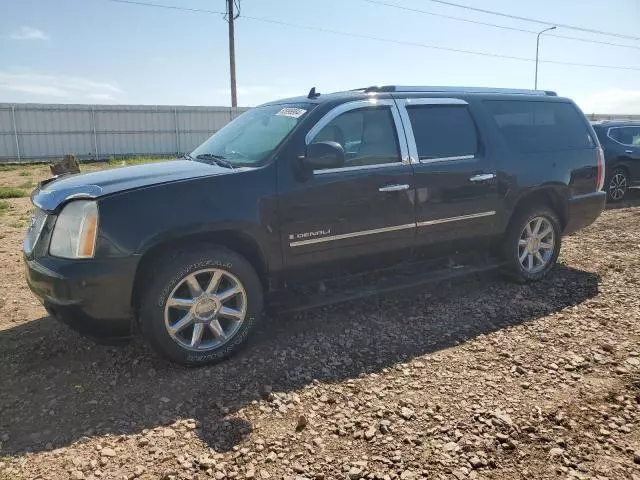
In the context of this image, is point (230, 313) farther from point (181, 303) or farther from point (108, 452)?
point (108, 452)

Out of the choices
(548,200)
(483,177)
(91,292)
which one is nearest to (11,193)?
(91,292)

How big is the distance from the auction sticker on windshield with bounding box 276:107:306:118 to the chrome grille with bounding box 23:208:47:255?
198 cm

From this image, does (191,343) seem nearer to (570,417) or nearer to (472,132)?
(570,417)

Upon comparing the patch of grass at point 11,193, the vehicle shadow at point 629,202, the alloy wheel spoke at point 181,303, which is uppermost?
the patch of grass at point 11,193

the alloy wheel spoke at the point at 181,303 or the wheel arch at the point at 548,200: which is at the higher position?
the wheel arch at the point at 548,200

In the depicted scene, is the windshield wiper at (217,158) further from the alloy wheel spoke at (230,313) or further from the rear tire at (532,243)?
the rear tire at (532,243)

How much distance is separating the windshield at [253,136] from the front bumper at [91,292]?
1195mm

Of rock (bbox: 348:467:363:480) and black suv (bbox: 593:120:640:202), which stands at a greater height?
black suv (bbox: 593:120:640:202)

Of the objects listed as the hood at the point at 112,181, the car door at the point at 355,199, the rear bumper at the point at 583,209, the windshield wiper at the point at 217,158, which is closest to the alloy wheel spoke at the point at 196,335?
the car door at the point at 355,199

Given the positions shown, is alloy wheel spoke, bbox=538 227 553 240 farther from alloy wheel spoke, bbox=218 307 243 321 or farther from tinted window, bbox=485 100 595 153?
alloy wheel spoke, bbox=218 307 243 321

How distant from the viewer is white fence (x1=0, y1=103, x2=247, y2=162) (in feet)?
78.0

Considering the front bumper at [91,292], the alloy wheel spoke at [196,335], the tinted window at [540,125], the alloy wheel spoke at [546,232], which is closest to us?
the front bumper at [91,292]

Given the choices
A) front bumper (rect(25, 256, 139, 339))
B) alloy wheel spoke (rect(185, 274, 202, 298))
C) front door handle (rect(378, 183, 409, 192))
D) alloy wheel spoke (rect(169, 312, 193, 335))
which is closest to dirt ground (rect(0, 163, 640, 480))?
alloy wheel spoke (rect(169, 312, 193, 335))

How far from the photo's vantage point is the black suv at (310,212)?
3.40 meters
